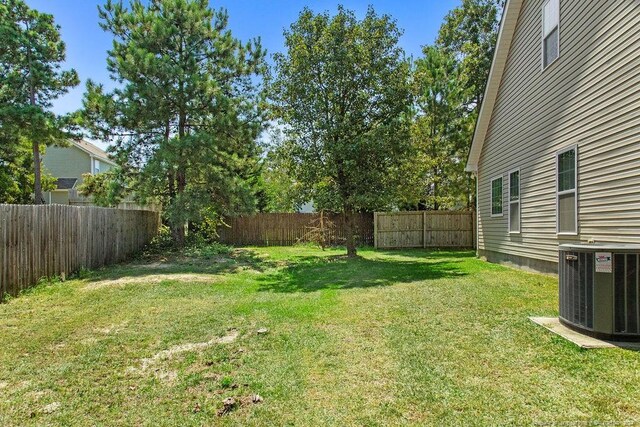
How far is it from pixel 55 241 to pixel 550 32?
1068 cm

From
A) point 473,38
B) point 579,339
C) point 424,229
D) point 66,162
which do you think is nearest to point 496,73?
point 424,229

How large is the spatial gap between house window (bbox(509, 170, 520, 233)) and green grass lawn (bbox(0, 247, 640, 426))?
2862mm

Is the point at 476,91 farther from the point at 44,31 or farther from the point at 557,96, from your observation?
the point at 44,31

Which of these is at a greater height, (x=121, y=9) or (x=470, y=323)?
(x=121, y=9)

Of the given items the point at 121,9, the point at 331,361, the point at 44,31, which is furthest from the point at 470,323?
the point at 44,31

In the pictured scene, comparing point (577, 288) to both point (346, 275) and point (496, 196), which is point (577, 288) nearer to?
point (346, 275)

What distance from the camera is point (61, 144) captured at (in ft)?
55.2

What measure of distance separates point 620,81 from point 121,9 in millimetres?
13813

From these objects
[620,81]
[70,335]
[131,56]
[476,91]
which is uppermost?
[476,91]

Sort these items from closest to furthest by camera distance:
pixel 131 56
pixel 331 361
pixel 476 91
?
pixel 331 361, pixel 131 56, pixel 476 91

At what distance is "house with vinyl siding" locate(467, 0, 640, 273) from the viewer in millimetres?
5660

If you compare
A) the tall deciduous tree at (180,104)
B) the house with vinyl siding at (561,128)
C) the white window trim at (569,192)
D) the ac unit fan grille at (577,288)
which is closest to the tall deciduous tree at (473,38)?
the house with vinyl siding at (561,128)

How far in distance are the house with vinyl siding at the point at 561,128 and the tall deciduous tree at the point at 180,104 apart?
810cm

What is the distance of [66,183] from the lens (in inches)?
1022
